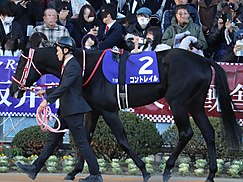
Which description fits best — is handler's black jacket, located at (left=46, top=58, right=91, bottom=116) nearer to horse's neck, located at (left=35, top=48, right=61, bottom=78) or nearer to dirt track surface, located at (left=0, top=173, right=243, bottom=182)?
horse's neck, located at (left=35, top=48, right=61, bottom=78)

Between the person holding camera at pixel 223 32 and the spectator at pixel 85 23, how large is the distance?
2172mm

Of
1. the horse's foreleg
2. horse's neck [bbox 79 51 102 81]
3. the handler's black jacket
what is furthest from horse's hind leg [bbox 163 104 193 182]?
the handler's black jacket

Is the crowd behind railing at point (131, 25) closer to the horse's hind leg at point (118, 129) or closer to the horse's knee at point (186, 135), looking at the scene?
the horse's knee at point (186, 135)

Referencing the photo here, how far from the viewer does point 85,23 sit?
1425 cm

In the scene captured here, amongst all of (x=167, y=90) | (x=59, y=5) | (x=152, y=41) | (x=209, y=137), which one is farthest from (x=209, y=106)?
(x=59, y=5)

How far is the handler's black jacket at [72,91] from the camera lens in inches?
366

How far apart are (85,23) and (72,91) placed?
4.99 metres

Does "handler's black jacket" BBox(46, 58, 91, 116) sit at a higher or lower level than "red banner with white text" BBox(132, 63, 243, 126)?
higher

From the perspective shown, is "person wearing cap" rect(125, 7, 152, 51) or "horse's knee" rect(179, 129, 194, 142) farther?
"person wearing cap" rect(125, 7, 152, 51)

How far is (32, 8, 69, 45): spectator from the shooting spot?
534 inches

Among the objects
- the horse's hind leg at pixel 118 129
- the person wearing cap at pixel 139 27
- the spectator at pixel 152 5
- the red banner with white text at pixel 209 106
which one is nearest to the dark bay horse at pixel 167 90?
the horse's hind leg at pixel 118 129

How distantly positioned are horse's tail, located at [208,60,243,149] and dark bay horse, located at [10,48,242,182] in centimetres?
1

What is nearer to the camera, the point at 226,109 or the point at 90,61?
the point at 90,61

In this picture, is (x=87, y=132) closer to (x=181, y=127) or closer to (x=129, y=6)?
(x=181, y=127)
